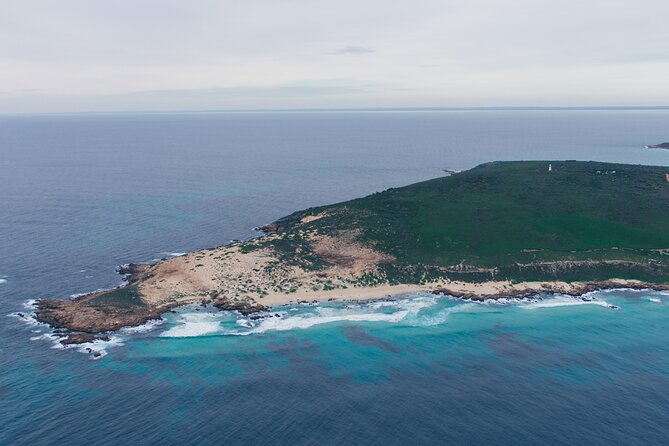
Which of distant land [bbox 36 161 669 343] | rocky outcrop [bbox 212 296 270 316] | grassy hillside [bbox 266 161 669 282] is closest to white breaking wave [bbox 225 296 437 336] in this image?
A: rocky outcrop [bbox 212 296 270 316]

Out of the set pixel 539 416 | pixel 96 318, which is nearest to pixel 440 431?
pixel 539 416

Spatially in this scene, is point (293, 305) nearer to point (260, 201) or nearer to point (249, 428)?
point (249, 428)

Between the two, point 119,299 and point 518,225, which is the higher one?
point 518,225

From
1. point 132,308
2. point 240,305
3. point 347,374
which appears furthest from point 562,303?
point 132,308

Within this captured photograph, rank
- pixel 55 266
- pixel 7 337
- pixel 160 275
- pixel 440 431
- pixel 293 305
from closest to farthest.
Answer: pixel 440 431, pixel 7 337, pixel 293 305, pixel 160 275, pixel 55 266

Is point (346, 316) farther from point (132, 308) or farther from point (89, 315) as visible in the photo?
point (89, 315)

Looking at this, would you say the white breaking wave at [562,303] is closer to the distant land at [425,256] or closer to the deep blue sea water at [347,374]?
the deep blue sea water at [347,374]
